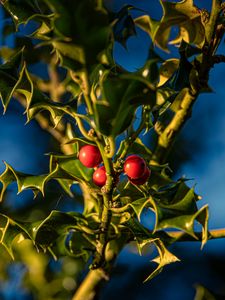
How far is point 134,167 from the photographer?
35.3 inches

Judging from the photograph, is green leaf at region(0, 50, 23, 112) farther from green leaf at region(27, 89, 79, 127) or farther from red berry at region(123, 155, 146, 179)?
red berry at region(123, 155, 146, 179)

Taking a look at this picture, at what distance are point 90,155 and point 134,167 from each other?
0.25ft

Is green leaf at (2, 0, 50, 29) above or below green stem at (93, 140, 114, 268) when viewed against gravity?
above

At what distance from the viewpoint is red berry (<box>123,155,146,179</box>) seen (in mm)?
895

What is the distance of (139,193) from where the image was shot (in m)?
1.03

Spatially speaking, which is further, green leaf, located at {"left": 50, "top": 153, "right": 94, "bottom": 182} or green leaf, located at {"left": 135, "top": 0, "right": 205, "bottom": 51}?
green leaf, located at {"left": 135, "top": 0, "right": 205, "bottom": 51}

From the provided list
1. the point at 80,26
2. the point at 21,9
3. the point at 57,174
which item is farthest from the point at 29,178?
the point at 80,26

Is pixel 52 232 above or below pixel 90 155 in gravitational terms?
below

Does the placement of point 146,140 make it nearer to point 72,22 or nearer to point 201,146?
point 201,146

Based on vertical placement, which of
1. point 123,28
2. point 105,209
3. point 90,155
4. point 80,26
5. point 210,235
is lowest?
point 210,235

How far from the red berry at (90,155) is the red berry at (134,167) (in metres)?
0.05

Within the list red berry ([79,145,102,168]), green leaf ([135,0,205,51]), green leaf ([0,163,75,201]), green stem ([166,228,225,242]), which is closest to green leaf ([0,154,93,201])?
green leaf ([0,163,75,201])

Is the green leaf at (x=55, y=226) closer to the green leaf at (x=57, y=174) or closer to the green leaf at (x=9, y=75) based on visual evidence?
the green leaf at (x=57, y=174)

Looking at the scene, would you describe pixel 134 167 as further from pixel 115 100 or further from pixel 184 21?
pixel 184 21
